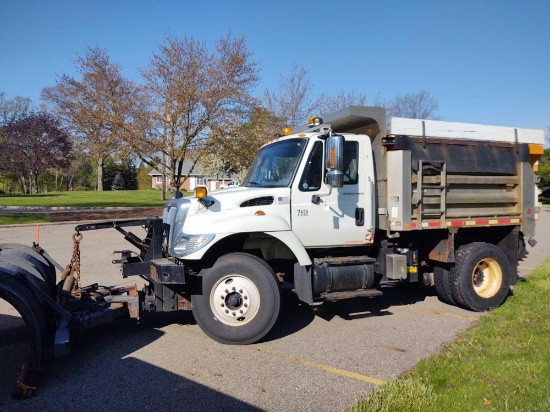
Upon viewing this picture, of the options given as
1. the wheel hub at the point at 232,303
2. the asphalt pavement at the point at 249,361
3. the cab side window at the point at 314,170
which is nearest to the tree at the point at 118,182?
the asphalt pavement at the point at 249,361

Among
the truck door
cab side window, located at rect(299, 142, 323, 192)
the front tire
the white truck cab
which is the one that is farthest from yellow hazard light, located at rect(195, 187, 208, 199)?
cab side window, located at rect(299, 142, 323, 192)

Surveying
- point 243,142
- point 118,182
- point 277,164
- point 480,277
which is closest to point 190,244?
point 277,164

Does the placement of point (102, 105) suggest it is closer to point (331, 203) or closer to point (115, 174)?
point (331, 203)

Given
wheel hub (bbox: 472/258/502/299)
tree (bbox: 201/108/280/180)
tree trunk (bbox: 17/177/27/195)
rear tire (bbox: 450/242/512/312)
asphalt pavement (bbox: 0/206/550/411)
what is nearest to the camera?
asphalt pavement (bbox: 0/206/550/411)

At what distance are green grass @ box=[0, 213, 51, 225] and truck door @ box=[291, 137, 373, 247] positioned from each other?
1545cm

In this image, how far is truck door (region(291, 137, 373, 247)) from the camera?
593cm

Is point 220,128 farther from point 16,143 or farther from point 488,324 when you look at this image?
point 16,143

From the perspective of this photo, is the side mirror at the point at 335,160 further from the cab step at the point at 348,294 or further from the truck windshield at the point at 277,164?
the cab step at the point at 348,294

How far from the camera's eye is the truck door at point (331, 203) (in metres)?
5.93

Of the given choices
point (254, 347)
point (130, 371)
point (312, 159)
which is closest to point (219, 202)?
point (312, 159)

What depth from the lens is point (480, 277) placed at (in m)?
7.24

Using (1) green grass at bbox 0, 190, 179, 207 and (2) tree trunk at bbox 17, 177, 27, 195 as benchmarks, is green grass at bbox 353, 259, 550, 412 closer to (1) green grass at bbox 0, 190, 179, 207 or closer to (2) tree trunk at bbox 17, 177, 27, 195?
(1) green grass at bbox 0, 190, 179, 207

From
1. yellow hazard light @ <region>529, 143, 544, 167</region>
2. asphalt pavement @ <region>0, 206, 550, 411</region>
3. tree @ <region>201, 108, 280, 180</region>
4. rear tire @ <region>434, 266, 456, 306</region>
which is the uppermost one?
tree @ <region>201, 108, 280, 180</region>

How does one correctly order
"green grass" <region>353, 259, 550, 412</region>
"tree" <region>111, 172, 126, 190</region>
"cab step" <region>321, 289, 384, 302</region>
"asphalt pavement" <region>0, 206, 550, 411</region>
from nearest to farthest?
"green grass" <region>353, 259, 550, 412</region>, "asphalt pavement" <region>0, 206, 550, 411</region>, "cab step" <region>321, 289, 384, 302</region>, "tree" <region>111, 172, 126, 190</region>
